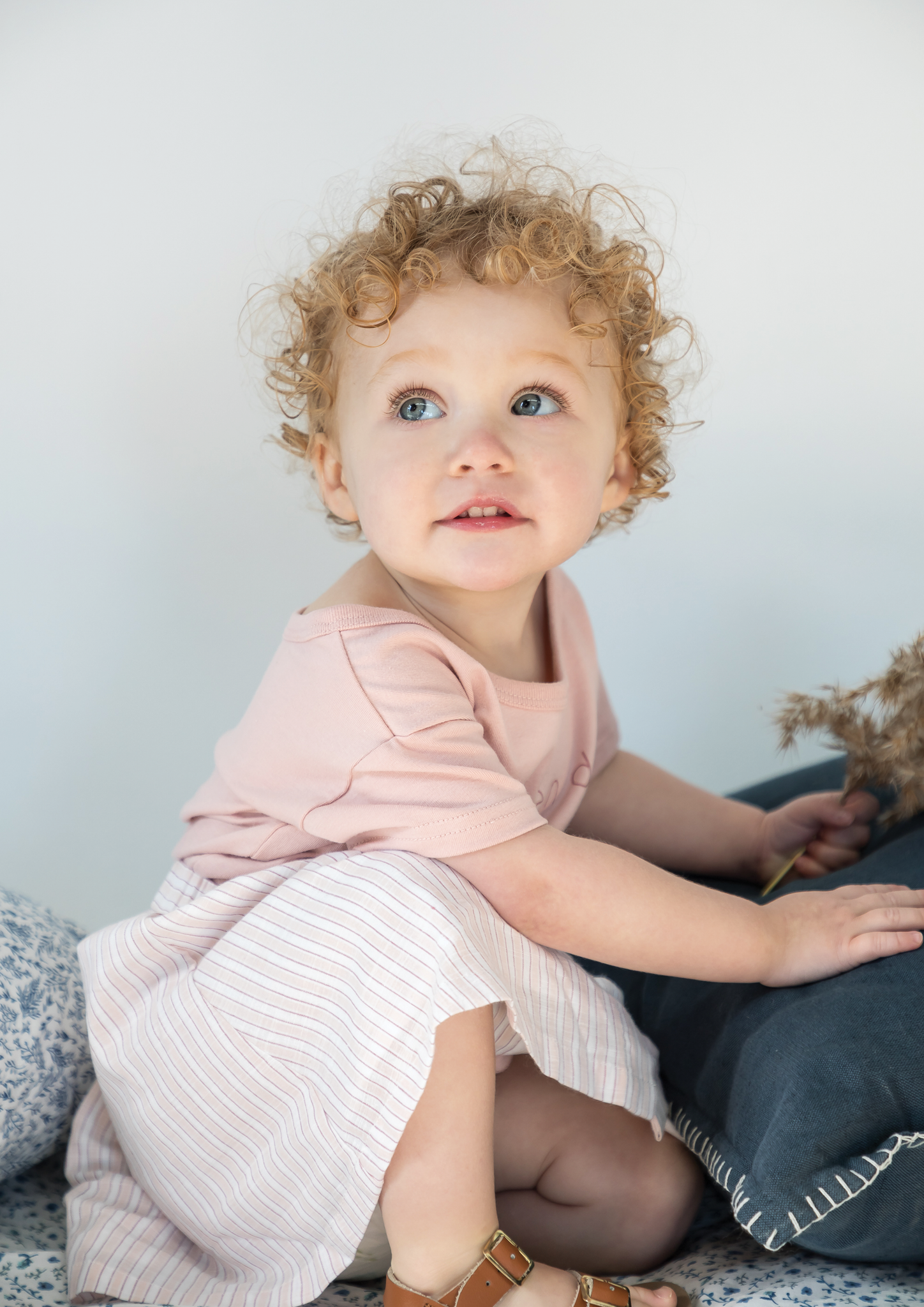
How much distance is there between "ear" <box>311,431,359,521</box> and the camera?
4.20ft

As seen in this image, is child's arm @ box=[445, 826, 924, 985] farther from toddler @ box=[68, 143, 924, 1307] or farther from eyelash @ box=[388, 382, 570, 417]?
eyelash @ box=[388, 382, 570, 417]

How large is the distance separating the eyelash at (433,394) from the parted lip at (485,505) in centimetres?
10

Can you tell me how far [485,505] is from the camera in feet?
3.62

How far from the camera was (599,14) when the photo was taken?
181 centimetres

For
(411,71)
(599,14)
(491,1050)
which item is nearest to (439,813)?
(491,1050)

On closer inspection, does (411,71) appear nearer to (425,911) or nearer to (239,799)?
(239,799)

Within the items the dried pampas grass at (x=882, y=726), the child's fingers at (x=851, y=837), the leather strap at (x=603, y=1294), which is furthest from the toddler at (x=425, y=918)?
the child's fingers at (x=851, y=837)

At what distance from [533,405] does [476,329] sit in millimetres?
94

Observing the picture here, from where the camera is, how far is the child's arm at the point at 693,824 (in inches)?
55.5

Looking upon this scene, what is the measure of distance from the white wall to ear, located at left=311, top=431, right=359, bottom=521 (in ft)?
1.77

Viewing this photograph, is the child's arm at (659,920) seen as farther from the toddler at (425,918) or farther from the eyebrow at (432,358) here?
the eyebrow at (432,358)

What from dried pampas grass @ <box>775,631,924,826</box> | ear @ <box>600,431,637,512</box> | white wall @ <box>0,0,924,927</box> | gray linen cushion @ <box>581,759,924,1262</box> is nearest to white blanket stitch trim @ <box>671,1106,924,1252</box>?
gray linen cushion @ <box>581,759,924,1262</box>

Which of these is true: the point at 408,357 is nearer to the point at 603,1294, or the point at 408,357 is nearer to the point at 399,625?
the point at 399,625

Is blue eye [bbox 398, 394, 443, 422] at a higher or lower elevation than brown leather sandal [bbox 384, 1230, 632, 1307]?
higher
